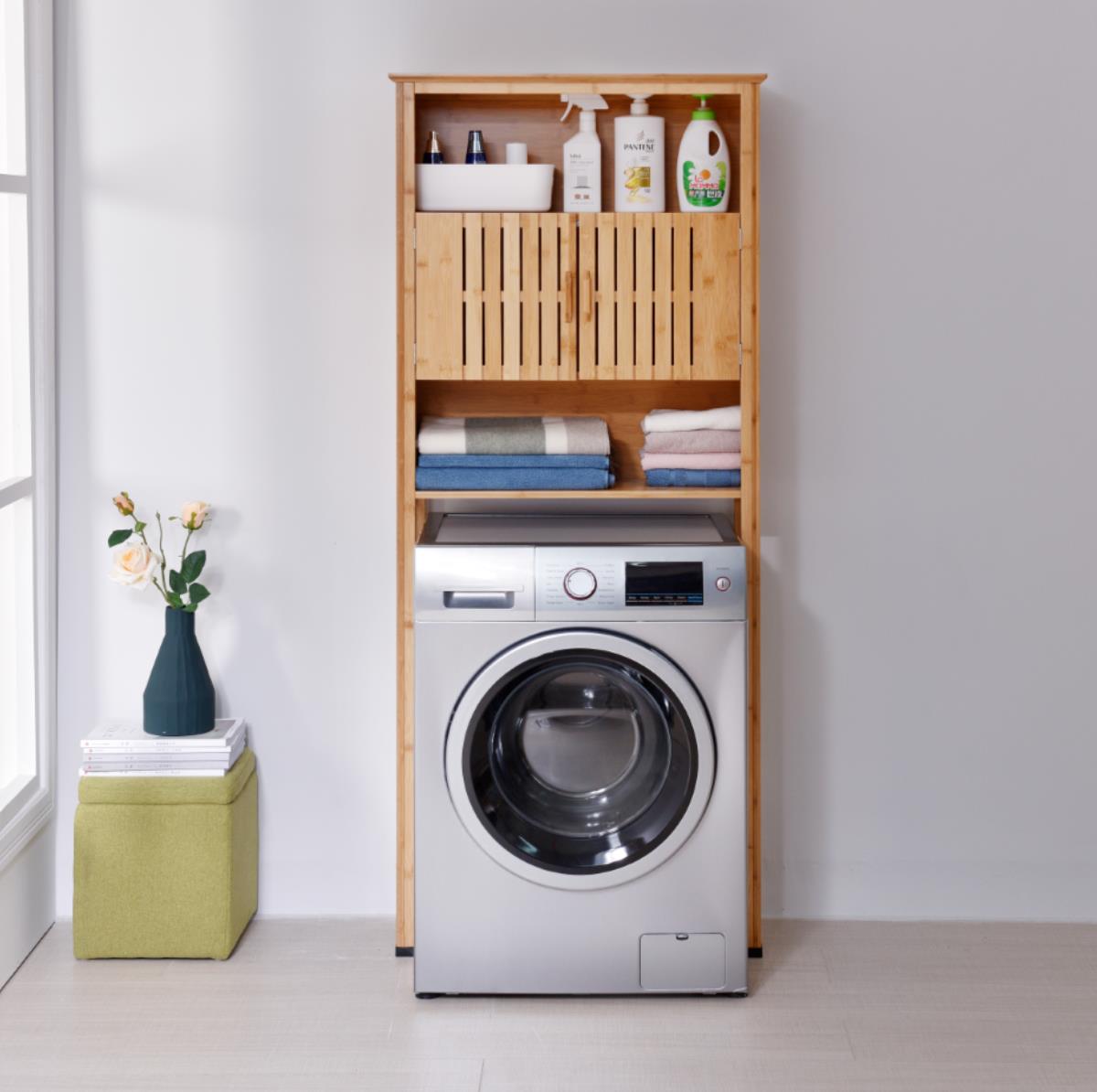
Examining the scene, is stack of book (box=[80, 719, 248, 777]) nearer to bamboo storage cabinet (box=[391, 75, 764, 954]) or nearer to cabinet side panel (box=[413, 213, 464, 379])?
bamboo storage cabinet (box=[391, 75, 764, 954])

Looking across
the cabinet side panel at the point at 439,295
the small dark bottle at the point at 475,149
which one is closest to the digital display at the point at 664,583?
the cabinet side panel at the point at 439,295

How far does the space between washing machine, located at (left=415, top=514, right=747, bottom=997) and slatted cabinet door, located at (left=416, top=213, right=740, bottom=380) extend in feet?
1.14

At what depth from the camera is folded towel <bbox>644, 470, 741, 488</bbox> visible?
2674 mm

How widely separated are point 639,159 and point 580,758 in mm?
1181

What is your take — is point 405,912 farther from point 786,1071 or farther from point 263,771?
point 786,1071

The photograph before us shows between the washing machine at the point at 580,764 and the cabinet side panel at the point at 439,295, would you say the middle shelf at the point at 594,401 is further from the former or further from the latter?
the washing machine at the point at 580,764

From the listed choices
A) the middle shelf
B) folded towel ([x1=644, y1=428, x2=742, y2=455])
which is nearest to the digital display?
folded towel ([x1=644, y1=428, x2=742, y2=455])

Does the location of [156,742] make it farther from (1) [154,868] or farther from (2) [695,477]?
(2) [695,477]

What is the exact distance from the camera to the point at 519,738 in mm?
2607

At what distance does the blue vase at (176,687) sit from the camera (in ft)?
8.96

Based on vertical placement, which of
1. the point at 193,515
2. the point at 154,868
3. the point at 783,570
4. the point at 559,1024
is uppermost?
the point at 193,515

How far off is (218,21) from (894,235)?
4.75ft

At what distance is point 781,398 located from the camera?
2830 mm

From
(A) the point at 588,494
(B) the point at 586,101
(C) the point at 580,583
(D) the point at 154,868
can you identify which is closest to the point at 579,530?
(A) the point at 588,494
